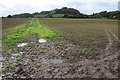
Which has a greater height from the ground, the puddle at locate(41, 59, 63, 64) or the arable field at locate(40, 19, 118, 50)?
the arable field at locate(40, 19, 118, 50)

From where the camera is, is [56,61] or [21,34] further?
[21,34]

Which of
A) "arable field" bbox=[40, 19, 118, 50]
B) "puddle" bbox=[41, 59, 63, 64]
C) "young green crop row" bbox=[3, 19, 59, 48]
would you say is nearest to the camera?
"puddle" bbox=[41, 59, 63, 64]

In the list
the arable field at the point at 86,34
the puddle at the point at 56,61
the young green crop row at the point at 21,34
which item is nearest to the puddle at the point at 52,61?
the puddle at the point at 56,61

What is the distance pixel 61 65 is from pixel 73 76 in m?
1.46

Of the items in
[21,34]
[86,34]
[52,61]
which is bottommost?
[52,61]

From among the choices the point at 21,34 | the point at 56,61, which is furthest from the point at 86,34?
the point at 56,61

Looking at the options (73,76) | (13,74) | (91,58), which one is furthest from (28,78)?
(91,58)

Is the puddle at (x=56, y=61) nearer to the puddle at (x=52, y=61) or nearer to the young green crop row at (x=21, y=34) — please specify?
the puddle at (x=52, y=61)

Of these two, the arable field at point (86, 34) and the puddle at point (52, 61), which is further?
the arable field at point (86, 34)

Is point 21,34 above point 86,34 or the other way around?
above

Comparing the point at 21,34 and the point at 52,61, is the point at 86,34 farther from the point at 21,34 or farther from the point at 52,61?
the point at 52,61

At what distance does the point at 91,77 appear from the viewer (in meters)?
5.48

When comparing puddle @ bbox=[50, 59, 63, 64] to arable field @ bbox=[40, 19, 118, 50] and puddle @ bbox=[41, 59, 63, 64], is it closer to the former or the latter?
puddle @ bbox=[41, 59, 63, 64]

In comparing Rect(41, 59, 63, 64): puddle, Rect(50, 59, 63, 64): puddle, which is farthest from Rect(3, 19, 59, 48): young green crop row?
Rect(50, 59, 63, 64): puddle
